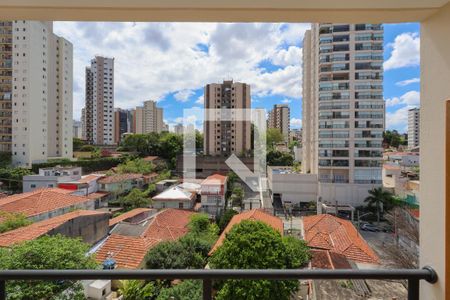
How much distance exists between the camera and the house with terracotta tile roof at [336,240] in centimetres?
568

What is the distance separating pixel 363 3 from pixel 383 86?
16604 mm

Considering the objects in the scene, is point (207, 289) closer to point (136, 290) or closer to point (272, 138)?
point (136, 290)

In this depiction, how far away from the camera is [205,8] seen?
80cm

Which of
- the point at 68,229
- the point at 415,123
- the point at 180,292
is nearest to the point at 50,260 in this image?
the point at 180,292

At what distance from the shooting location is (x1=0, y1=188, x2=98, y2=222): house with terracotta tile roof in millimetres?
7789

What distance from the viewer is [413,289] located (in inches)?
29.8

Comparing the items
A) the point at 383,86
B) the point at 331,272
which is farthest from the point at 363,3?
the point at 383,86

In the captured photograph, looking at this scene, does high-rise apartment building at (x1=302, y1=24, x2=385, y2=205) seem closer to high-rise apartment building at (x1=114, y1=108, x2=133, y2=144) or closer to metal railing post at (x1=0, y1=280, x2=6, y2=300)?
metal railing post at (x1=0, y1=280, x2=6, y2=300)

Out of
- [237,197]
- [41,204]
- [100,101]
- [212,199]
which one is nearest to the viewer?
[41,204]

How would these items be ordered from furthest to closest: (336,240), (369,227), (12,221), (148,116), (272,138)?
1. (148,116)
2. (272,138)
3. (369,227)
4. (12,221)
5. (336,240)

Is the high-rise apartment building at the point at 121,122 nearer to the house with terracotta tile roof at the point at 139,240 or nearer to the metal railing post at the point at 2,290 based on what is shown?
the house with terracotta tile roof at the point at 139,240

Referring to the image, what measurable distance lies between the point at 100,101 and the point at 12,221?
29577 millimetres

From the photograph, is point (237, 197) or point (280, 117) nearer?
point (237, 197)

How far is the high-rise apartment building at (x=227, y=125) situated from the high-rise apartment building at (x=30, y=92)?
12.2 meters
